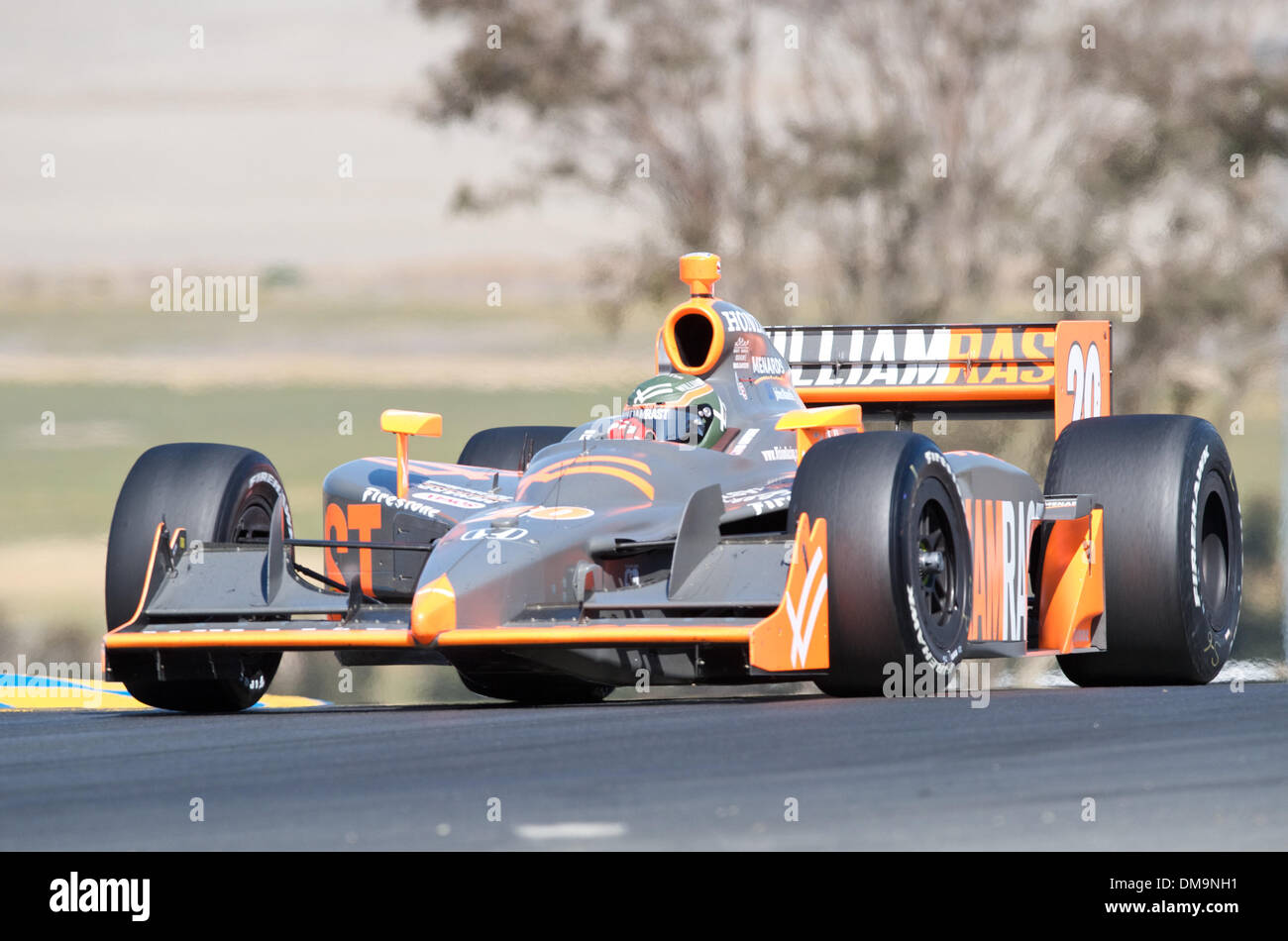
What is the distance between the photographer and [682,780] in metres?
6.18

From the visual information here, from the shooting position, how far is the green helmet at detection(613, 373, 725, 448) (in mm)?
10852

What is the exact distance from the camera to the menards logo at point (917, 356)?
43.2 ft

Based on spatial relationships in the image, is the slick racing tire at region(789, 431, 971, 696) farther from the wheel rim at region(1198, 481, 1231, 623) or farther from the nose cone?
the wheel rim at region(1198, 481, 1231, 623)

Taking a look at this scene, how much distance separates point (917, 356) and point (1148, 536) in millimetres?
2465

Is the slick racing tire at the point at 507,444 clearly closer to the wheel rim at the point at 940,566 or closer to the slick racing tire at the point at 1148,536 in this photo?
the slick racing tire at the point at 1148,536

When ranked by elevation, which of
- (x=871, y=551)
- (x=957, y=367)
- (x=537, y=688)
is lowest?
(x=537, y=688)

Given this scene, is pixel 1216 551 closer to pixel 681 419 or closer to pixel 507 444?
pixel 681 419

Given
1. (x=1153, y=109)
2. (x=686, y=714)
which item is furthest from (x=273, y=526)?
(x=1153, y=109)

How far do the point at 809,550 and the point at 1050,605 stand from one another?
2731 mm

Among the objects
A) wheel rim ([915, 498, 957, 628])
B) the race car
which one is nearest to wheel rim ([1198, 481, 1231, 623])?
the race car

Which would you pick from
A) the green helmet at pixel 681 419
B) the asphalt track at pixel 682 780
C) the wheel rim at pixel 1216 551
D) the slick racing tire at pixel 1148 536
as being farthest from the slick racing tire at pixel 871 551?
the wheel rim at pixel 1216 551

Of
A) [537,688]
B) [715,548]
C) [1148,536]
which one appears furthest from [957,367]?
[715,548]

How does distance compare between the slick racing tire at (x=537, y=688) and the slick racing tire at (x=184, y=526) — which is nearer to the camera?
the slick racing tire at (x=184, y=526)

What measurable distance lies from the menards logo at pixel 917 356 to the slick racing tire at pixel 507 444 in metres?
1.50
